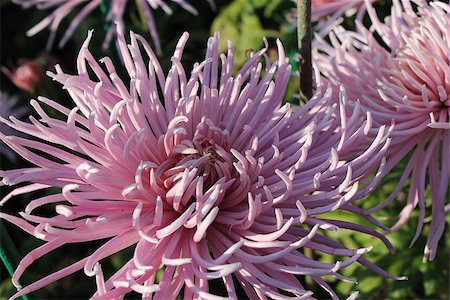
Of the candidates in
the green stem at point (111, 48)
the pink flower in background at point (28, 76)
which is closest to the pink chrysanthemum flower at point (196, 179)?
the green stem at point (111, 48)

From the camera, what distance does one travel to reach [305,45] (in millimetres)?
722

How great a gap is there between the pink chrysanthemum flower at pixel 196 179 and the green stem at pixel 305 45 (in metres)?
0.04

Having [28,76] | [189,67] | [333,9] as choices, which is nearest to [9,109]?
[28,76]

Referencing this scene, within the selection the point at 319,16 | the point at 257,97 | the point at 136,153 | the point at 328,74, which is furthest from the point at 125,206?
the point at 319,16

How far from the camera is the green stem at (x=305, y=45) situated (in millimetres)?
707

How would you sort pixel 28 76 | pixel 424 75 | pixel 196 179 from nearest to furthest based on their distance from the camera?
1. pixel 196 179
2. pixel 424 75
3. pixel 28 76

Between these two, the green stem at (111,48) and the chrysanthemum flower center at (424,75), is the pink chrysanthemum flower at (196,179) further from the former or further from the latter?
the green stem at (111,48)

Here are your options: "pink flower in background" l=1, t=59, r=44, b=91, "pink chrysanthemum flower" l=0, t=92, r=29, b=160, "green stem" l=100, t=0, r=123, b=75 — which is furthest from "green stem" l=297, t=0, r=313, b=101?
"pink chrysanthemum flower" l=0, t=92, r=29, b=160

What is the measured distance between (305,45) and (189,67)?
836 mm

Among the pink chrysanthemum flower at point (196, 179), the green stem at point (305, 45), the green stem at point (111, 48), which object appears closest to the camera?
the pink chrysanthemum flower at point (196, 179)

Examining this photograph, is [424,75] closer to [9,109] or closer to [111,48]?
[111,48]

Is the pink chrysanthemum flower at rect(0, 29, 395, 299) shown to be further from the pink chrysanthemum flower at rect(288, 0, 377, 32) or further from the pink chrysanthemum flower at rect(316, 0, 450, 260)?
the pink chrysanthemum flower at rect(288, 0, 377, 32)

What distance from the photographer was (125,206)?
627mm

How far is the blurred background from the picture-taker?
42.6 inches
